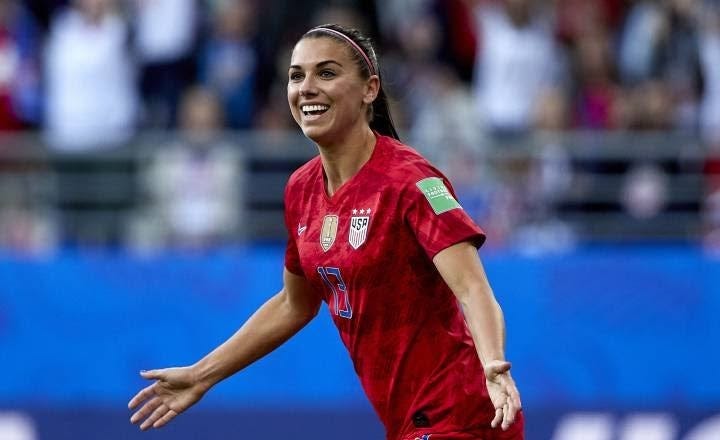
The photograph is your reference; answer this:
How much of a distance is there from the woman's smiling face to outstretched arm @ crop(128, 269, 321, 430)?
2.36 feet

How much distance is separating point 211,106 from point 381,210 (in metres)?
5.47

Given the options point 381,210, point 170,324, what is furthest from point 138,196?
point 381,210

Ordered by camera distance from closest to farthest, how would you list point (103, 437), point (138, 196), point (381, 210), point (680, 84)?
point (381, 210), point (103, 437), point (138, 196), point (680, 84)

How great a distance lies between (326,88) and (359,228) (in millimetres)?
505

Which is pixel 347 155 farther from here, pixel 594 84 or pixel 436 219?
pixel 594 84

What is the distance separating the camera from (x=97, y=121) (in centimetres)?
1056

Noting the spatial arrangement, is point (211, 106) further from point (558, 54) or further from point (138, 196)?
point (558, 54)

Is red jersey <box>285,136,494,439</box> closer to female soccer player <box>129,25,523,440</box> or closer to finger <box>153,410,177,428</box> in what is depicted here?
female soccer player <box>129,25,523,440</box>

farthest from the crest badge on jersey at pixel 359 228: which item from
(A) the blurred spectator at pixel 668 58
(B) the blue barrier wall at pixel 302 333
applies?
(A) the blurred spectator at pixel 668 58

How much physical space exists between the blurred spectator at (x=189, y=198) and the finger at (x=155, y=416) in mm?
4499

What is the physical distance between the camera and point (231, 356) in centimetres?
560

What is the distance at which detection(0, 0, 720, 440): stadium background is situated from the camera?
372 inches

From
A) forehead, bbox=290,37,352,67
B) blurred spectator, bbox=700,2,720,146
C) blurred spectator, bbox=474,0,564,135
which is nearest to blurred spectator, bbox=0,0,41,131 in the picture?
blurred spectator, bbox=474,0,564,135

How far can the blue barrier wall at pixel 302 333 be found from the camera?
9.44 meters
